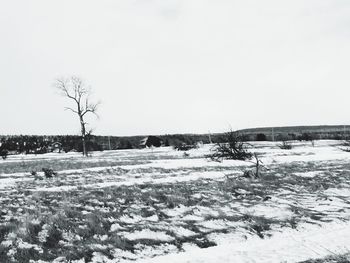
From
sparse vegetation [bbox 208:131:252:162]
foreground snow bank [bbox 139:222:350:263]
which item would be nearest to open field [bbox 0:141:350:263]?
foreground snow bank [bbox 139:222:350:263]

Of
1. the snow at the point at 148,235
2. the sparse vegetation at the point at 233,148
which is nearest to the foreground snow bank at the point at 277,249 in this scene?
the snow at the point at 148,235

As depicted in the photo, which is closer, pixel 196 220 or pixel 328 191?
pixel 196 220

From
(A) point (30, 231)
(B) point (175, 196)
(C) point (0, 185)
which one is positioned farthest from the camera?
(C) point (0, 185)

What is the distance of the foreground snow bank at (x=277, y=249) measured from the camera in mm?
6738

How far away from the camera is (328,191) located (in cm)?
1267

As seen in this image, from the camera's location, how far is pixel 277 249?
721cm

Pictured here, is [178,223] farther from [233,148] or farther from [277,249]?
[233,148]

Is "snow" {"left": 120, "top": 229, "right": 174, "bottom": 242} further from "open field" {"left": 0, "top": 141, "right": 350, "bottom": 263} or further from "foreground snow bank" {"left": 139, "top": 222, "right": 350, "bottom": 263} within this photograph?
"foreground snow bank" {"left": 139, "top": 222, "right": 350, "bottom": 263}

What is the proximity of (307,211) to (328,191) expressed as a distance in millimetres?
2866

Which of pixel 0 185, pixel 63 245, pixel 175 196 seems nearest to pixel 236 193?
pixel 175 196

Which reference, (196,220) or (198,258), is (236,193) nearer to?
(196,220)

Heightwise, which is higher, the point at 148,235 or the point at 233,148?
the point at 233,148

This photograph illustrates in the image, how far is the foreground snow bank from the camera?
674cm

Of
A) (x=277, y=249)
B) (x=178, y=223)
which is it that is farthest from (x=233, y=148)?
(x=277, y=249)
